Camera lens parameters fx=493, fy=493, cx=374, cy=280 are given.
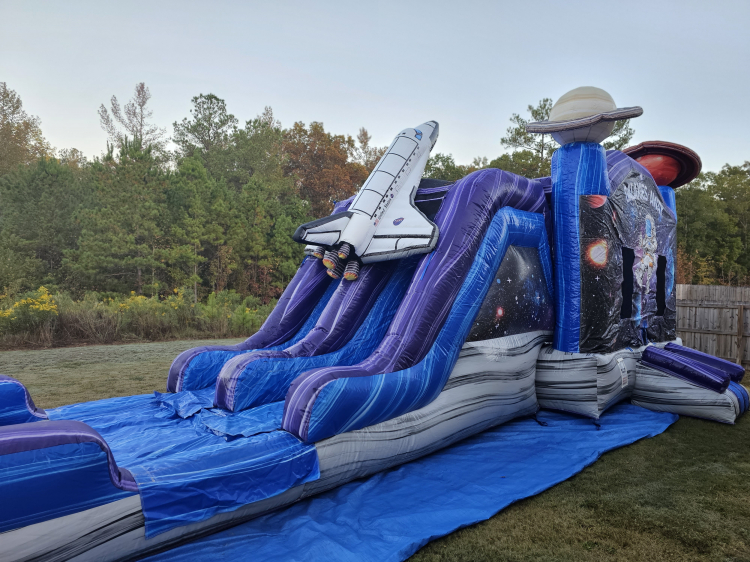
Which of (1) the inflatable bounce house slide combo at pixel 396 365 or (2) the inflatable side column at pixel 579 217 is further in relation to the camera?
(2) the inflatable side column at pixel 579 217

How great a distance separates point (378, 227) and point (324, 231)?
1.15 feet

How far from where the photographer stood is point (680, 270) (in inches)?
742

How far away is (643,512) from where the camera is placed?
212cm

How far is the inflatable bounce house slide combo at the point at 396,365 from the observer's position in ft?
5.33

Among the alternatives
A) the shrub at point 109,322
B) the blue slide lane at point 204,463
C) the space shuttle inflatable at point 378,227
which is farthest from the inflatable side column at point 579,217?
the shrub at point 109,322

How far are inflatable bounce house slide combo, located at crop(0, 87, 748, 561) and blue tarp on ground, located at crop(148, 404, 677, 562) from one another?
8cm

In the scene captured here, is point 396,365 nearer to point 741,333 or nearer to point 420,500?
point 420,500

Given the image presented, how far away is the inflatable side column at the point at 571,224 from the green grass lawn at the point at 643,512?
33.5 inches

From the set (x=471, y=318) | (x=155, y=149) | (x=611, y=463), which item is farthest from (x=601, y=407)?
(x=155, y=149)

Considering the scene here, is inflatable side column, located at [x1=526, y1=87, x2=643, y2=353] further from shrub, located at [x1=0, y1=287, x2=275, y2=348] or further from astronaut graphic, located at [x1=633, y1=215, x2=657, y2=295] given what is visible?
shrub, located at [x1=0, y1=287, x2=275, y2=348]

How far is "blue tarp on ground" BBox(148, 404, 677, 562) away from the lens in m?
1.82

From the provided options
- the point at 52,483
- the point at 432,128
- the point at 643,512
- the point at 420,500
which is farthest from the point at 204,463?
the point at 432,128

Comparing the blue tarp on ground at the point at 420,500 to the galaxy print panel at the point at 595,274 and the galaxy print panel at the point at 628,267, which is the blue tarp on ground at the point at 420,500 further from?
the galaxy print panel at the point at 628,267

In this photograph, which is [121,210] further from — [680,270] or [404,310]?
[680,270]
